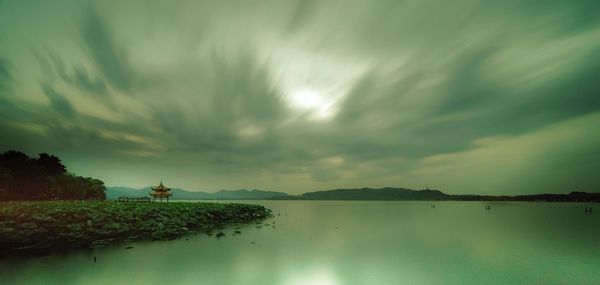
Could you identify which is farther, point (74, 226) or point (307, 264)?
point (74, 226)

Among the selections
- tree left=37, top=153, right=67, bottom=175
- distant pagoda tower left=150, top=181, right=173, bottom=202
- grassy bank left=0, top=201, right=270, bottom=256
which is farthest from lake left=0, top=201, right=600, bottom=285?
tree left=37, top=153, right=67, bottom=175

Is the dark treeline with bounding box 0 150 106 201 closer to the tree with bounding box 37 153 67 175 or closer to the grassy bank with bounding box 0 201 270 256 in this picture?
the tree with bounding box 37 153 67 175

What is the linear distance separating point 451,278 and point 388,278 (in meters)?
2.84

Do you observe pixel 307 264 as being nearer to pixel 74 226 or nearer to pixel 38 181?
pixel 74 226

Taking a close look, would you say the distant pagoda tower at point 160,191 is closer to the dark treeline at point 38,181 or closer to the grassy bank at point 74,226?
the dark treeline at point 38,181

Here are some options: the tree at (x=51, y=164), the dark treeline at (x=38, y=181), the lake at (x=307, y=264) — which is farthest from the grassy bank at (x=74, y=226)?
the tree at (x=51, y=164)

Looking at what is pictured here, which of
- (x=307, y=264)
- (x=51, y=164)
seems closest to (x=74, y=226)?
(x=307, y=264)

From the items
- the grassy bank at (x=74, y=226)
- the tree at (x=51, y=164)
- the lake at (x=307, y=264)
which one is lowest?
the lake at (x=307, y=264)

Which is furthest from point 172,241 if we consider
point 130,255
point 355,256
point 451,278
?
point 451,278

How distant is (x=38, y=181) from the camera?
154 ft

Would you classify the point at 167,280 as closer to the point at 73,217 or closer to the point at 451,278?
the point at 451,278

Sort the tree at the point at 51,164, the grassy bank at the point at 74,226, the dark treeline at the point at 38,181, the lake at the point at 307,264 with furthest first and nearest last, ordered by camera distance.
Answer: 1. the tree at the point at 51,164
2. the dark treeline at the point at 38,181
3. the grassy bank at the point at 74,226
4. the lake at the point at 307,264

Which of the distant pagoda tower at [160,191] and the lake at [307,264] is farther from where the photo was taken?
A: the distant pagoda tower at [160,191]

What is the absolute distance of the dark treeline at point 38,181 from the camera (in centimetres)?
4338
